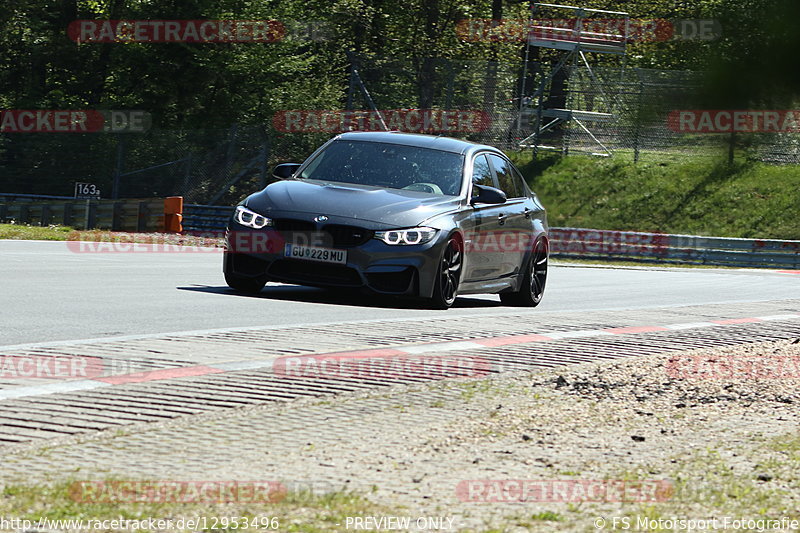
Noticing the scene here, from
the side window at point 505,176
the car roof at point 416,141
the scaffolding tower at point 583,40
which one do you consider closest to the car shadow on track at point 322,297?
the side window at point 505,176

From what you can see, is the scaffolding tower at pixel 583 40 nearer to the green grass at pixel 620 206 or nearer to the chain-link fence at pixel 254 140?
the chain-link fence at pixel 254 140

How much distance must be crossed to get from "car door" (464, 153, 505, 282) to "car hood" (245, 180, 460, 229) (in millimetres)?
416

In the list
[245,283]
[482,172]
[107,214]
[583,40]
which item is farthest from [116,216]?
[583,40]

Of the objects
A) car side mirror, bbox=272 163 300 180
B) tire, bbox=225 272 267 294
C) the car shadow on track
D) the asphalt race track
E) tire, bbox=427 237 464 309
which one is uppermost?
car side mirror, bbox=272 163 300 180

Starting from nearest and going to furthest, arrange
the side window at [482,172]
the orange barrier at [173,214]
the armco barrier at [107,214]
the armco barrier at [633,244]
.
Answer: the side window at [482,172] → the orange barrier at [173,214] → the armco barrier at [107,214] → the armco barrier at [633,244]

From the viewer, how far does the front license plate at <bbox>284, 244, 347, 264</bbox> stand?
11.8 metres

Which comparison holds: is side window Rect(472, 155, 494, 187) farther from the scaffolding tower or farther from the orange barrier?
the orange barrier

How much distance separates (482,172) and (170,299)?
3.44 m

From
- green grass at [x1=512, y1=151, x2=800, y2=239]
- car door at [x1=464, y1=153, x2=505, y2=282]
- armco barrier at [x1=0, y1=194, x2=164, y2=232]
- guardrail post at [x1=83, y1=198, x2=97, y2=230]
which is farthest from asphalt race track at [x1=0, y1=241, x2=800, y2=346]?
green grass at [x1=512, y1=151, x2=800, y2=239]

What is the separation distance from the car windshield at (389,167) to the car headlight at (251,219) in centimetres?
121

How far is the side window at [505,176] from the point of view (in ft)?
46.4

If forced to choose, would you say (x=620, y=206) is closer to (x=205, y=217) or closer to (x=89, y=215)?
(x=205, y=217)

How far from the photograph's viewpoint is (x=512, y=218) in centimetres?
1396

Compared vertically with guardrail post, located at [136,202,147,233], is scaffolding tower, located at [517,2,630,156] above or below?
above
